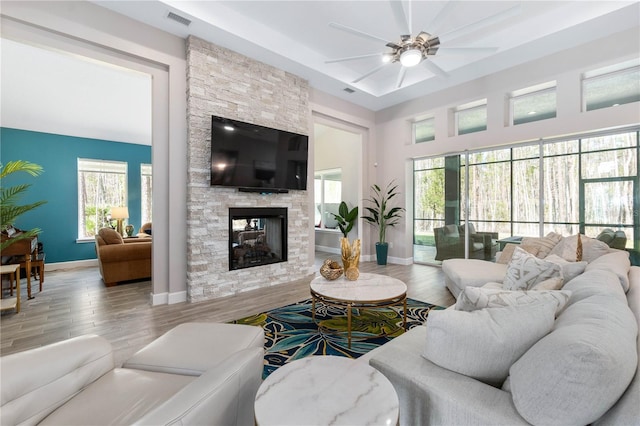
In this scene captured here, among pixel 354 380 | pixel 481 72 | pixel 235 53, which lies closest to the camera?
pixel 354 380

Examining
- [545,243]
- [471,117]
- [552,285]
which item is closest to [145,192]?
[471,117]

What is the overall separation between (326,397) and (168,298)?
3.24 metres

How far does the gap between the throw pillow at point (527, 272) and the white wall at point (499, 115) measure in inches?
118

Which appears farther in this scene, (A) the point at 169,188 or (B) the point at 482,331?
(A) the point at 169,188

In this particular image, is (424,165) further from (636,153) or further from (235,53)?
(235,53)

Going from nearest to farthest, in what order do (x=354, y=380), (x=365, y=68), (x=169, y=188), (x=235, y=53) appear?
(x=354, y=380)
(x=169, y=188)
(x=235, y=53)
(x=365, y=68)

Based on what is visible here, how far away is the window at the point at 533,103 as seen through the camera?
419 cm

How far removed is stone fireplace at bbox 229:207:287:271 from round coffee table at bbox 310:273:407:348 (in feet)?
5.21

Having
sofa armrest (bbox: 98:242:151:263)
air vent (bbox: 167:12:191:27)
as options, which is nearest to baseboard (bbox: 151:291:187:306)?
sofa armrest (bbox: 98:242:151:263)

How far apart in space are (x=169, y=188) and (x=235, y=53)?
2.07 meters

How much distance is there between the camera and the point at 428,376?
108 cm

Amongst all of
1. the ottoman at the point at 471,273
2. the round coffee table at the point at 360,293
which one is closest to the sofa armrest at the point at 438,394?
the round coffee table at the point at 360,293

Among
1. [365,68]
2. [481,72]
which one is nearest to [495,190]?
[481,72]

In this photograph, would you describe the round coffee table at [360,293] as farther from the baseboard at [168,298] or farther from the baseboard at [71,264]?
the baseboard at [71,264]
